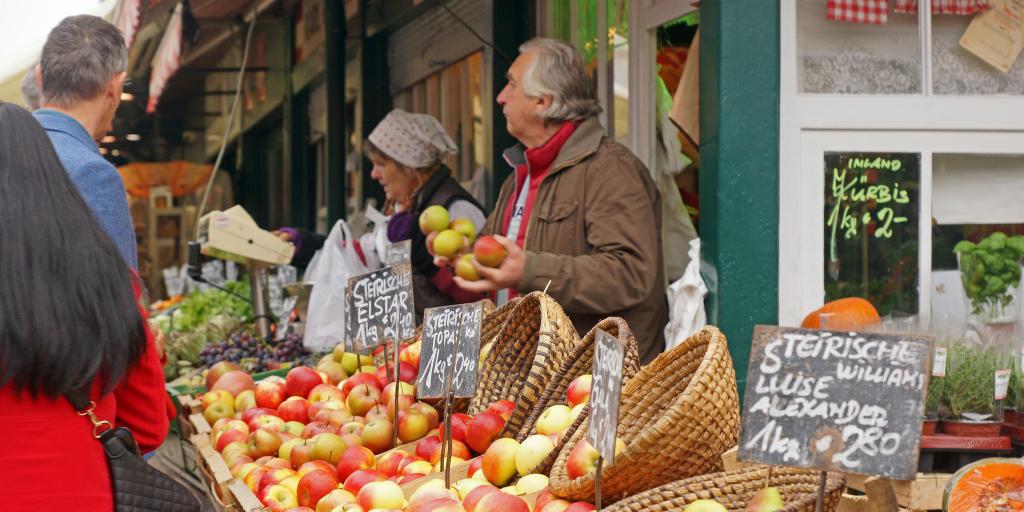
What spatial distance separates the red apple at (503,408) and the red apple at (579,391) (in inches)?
11.0

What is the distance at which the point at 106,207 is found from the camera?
2930 millimetres

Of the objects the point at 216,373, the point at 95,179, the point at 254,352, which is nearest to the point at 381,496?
the point at 95,179

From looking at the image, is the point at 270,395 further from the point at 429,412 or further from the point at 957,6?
the point at 957,6

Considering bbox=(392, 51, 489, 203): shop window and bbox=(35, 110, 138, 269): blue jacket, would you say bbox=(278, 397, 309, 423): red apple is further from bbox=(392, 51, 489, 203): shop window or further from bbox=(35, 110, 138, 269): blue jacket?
bbox=(392, 51, 489, 203): shop window

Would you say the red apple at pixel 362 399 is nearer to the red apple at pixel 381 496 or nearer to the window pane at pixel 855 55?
the red apple at pixel 381 496

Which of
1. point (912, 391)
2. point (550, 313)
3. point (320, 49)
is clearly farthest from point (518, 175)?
point (320, 49)

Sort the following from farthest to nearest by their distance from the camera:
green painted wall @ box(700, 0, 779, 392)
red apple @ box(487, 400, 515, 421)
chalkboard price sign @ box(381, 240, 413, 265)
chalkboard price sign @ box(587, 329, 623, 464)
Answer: chalkboard price sign @ box(381, 240, 413, 265)
green painted wall @ box(700, 0, 779, 392)
red apple @ box(487, 400, 515, 421)
chalkboard price sign @ box(587, 329, 623, 464)

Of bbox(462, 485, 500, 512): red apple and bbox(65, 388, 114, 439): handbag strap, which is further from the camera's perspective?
bbox(462, 485, 500, 512): red apple

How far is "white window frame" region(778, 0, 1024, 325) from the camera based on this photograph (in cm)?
387

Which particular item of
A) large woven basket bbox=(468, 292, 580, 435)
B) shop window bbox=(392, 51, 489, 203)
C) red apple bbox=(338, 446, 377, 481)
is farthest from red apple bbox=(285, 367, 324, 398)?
shop window bbox=(392, 51, 489, 203)

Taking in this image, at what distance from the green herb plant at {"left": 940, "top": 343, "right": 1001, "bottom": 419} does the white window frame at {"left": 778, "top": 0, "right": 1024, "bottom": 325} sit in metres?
0.91

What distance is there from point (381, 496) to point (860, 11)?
2403 millimetres

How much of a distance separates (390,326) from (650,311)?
1.00 metres

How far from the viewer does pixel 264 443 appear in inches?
141
